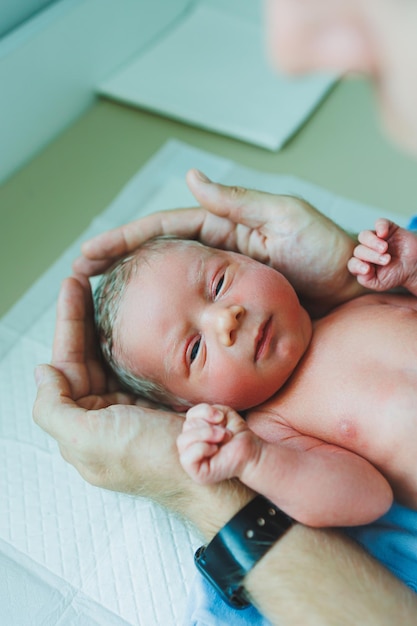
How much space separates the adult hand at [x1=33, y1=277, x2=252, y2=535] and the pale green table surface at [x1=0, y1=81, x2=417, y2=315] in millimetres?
458

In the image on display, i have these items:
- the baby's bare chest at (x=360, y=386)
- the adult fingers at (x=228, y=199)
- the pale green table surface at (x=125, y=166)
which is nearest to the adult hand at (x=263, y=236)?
the adult fingers at (x=228, y=199)

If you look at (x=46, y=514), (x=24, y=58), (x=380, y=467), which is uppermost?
(x=24, y=58)

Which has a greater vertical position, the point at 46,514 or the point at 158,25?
the point at 158,25

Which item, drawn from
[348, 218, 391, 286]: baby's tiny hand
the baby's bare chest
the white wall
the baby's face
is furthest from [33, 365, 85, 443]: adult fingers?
the white wall

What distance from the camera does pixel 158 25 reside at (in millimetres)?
2029

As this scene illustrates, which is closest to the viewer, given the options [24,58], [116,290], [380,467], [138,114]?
[380,467]

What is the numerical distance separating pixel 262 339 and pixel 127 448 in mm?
258

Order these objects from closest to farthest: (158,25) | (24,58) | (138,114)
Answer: (24,58) < (138,114) < (158,25)

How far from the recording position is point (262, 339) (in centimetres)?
100

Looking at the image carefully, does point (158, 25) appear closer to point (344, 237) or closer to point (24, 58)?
point (24, 58)

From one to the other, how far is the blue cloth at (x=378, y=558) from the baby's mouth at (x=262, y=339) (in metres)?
0.29

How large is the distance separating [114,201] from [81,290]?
49 centimetres

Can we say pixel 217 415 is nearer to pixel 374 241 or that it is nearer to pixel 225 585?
pixel 225 585

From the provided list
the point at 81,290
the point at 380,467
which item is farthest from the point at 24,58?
the point at 380,467
